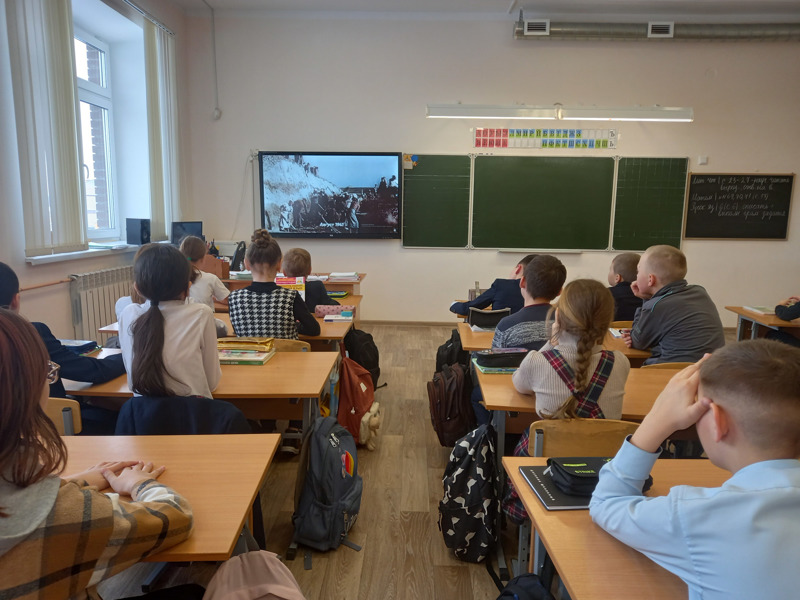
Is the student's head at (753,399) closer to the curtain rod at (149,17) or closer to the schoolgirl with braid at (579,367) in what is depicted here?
the schoolgirl with braid at (579,367)

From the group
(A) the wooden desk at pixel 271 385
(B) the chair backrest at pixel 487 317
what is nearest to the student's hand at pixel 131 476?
A: (A) the wooden desk at pixel 271 385

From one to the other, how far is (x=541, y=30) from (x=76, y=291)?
5177 mm

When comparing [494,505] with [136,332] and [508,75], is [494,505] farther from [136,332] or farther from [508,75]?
[508,75]

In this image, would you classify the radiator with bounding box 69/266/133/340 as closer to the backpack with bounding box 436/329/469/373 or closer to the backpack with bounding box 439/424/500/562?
the backpack with bounding box 436/329/469/373

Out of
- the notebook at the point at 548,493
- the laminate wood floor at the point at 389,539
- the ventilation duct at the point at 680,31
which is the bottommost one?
the laminate wood floor at the point at 389,539

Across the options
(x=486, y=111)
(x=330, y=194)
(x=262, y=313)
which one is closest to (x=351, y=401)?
(x=262, y=313)

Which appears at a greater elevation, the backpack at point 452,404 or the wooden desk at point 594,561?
the wooden desk at point 594,561

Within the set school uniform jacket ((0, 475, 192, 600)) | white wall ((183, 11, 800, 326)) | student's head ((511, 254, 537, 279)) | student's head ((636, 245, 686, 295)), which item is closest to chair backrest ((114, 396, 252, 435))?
school uniform jacket ((0, 475, 192, 600))

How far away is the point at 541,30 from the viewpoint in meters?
5.84

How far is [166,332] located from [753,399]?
1.76m

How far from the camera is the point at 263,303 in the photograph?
9.78ft

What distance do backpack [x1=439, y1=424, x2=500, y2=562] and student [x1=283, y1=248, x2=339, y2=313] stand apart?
6.51 ft

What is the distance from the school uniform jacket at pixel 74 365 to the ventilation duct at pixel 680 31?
538 centimetres

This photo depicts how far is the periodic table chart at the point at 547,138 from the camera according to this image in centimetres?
617
